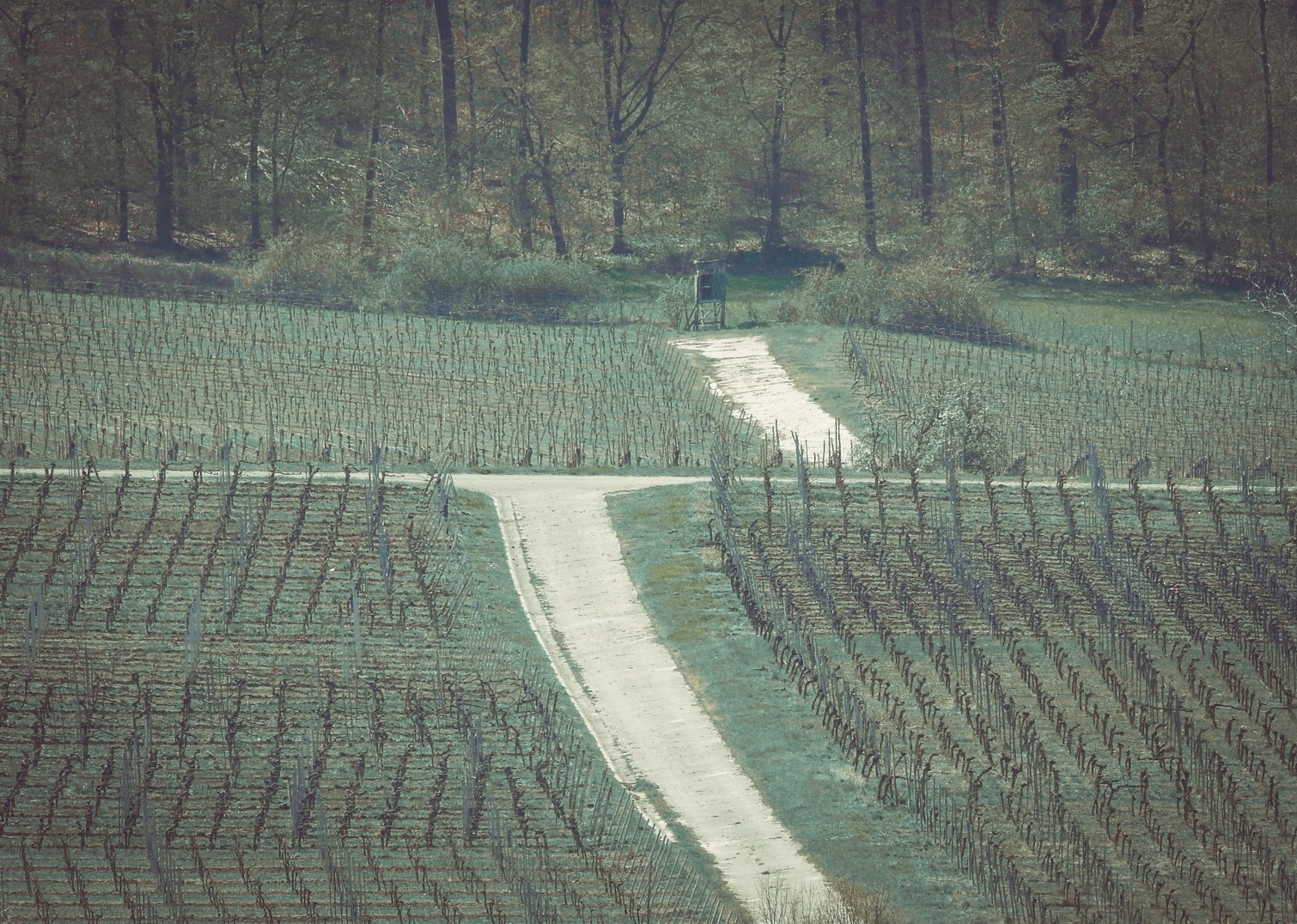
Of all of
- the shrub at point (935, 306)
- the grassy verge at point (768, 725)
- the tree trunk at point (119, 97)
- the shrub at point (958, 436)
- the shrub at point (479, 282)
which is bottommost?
the grassy verge at point (768, 725)

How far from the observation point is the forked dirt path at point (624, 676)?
18016 mm

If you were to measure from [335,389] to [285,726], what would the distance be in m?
16.9

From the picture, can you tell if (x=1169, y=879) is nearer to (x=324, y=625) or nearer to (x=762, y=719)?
(x=762, y=719)

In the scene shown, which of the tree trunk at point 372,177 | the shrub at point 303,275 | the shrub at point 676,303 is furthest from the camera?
the tree trunk at point 372,177

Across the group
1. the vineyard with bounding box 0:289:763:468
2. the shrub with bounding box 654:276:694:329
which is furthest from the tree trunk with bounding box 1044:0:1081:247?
the vineyard with bounding box 0:289:763:468

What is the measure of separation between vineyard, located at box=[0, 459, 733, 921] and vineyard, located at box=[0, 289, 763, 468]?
3338 mm

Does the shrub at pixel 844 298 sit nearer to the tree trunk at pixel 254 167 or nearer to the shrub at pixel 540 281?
the shrub at pixel 540 281

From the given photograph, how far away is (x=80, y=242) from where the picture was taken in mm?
52375

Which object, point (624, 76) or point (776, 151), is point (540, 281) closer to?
point (776, 151)

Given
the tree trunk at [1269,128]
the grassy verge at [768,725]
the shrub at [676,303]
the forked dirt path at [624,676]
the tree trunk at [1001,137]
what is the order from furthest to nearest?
the tree trunk at [1001,137]
the tree trunk at [1269,128]
the shrub at [676,303]
the forked dirt path at [624,676]
the grassy verge at [768,725]

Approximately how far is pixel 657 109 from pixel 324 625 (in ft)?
131

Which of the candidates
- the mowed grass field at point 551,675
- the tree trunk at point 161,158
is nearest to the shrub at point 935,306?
the mowed grass field at point 551,675

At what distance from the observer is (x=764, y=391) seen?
38.1 m

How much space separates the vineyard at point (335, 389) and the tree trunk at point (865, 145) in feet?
61.7
